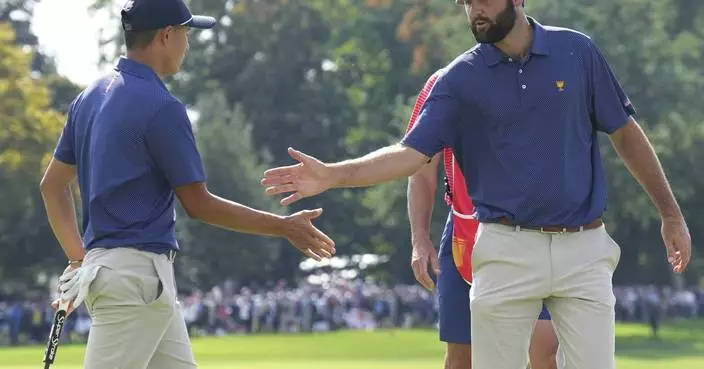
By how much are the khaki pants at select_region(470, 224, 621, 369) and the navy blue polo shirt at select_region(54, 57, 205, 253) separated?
1.39m

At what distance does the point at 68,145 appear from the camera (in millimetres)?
7391

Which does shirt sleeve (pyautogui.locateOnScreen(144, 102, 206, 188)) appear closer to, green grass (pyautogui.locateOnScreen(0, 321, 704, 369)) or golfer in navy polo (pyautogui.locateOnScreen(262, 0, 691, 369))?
golfer in navy polo (pyautogui.locateOnScreen(262, 0, 691, 369))

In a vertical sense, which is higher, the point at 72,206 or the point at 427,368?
A: the point at 72,206

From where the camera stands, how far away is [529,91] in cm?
718

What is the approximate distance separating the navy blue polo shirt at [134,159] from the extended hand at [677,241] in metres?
2.21

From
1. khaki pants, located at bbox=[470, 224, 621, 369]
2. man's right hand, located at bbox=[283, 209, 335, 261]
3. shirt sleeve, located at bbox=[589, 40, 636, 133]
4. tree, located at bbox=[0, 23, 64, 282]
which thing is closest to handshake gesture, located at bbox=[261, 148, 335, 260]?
man's right hand, located at bbox=[283, 209, 335, 261]

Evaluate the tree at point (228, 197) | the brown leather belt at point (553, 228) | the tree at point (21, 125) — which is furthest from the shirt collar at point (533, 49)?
the tree at point (228, 197)

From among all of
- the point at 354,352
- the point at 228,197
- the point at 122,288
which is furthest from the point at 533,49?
the point at 228,197

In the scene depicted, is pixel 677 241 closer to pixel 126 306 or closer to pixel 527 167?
pixel 527 167

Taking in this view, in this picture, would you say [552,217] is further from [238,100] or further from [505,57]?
[238,100]

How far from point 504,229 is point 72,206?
201cm

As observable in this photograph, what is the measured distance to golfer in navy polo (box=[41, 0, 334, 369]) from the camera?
687 cm

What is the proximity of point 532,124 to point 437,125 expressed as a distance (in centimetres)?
42

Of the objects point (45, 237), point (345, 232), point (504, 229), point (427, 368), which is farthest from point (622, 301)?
point (504, 229)
